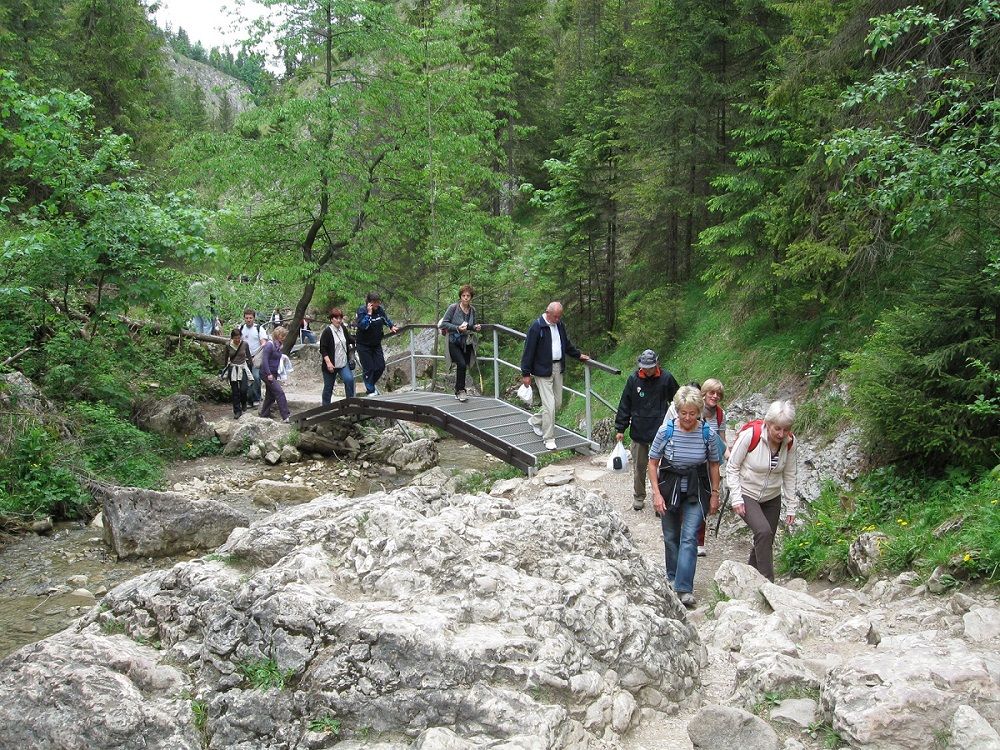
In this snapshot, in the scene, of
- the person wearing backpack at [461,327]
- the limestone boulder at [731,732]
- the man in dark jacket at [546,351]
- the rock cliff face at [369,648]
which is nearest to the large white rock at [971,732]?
the limestone boulder at [731,732]

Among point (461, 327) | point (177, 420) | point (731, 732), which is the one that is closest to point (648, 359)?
point (461, 327)

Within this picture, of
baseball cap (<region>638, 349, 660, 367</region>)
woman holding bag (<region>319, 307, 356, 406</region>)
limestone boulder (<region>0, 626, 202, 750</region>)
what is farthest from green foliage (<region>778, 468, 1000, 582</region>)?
woman holding bag (<region>319, 307, 356, 406</region>)

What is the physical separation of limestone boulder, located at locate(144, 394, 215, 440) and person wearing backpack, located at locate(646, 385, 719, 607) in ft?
37.6

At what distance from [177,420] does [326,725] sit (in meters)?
12.8

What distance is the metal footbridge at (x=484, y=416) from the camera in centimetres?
1162

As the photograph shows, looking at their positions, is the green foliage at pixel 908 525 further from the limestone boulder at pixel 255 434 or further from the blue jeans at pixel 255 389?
the blue jeans at pixel 255 389

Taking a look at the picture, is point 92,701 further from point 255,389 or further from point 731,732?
point 255,389

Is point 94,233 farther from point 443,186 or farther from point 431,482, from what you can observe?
point 443,186

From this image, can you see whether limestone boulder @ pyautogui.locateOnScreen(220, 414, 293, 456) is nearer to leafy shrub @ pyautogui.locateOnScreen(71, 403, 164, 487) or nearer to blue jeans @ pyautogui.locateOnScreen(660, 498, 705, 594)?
leafy shrub @ pyautogui.locateOnScreen(71, 403, 164, 487)

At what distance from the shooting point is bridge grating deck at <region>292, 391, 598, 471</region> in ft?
38.4

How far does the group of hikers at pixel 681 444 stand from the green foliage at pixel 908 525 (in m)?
0.40

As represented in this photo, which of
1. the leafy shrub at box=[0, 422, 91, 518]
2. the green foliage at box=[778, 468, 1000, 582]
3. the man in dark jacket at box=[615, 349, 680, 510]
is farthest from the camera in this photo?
the leafy shrub at box=[0, 422, 91, 518]

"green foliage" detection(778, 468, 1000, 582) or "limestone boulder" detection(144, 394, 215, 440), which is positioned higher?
"green foliage" detection(778, 468, 1000, 582)

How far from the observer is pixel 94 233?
12016mm
